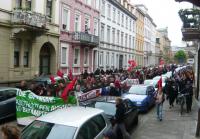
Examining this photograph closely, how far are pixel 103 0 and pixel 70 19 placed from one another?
10.9 m

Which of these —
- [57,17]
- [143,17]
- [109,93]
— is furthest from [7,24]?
[143,17]

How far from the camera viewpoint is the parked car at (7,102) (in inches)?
537

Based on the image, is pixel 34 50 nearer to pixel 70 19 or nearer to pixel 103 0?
pixel 70 19

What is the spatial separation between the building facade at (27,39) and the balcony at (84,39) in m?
3.40

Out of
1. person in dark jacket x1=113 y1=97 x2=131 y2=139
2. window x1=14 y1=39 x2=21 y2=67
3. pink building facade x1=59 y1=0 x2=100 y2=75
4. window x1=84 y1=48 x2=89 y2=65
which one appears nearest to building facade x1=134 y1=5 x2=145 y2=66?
pink building facade x1=59 y1=0 x2=100 y2=75

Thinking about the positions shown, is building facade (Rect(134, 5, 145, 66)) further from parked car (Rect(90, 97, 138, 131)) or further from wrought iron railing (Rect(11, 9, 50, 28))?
parked car (Rect(90, 97, 138, 131))

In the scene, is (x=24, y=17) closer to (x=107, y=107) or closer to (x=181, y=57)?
(x=107, y=107)

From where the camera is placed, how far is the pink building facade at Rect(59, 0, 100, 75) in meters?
30.1

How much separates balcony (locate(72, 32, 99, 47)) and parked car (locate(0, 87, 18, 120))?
17711mm

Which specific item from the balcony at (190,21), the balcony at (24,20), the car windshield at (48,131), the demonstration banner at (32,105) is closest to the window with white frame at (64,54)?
the balcony at (24,20)

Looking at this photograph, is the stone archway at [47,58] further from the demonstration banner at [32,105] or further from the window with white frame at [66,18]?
the demonstration banner at [32,105]

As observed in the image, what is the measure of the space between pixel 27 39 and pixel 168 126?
1342cm

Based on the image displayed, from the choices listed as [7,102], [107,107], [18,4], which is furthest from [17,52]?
[107,107]

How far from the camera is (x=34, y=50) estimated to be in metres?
25.5
